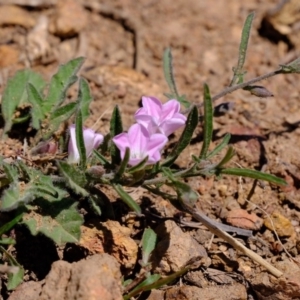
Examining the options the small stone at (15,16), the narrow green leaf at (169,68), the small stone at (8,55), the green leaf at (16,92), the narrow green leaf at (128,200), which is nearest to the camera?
the narrow green leaf at (128,200)

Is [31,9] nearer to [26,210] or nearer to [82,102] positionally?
[82,102]

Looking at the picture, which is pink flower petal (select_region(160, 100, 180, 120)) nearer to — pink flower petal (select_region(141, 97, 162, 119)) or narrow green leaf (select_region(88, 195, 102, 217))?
pink flower petal (select_region(141, 97, 162, 119))

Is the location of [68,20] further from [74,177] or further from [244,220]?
[244,220]

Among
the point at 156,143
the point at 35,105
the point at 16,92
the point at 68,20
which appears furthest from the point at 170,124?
the point at 68,20

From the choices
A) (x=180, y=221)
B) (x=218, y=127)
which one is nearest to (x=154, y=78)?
(x=218, y=127)

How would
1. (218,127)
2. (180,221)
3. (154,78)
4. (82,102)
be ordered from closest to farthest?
(180,221), (82,102), (218,127), (154,78)

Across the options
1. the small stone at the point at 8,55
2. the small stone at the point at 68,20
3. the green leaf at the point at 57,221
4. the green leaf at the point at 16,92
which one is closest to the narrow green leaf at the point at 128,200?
the green leaf at the point at 57,221

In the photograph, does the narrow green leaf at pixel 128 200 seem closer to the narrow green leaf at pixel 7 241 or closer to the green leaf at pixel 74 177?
the green leaf at pixel 74 177
